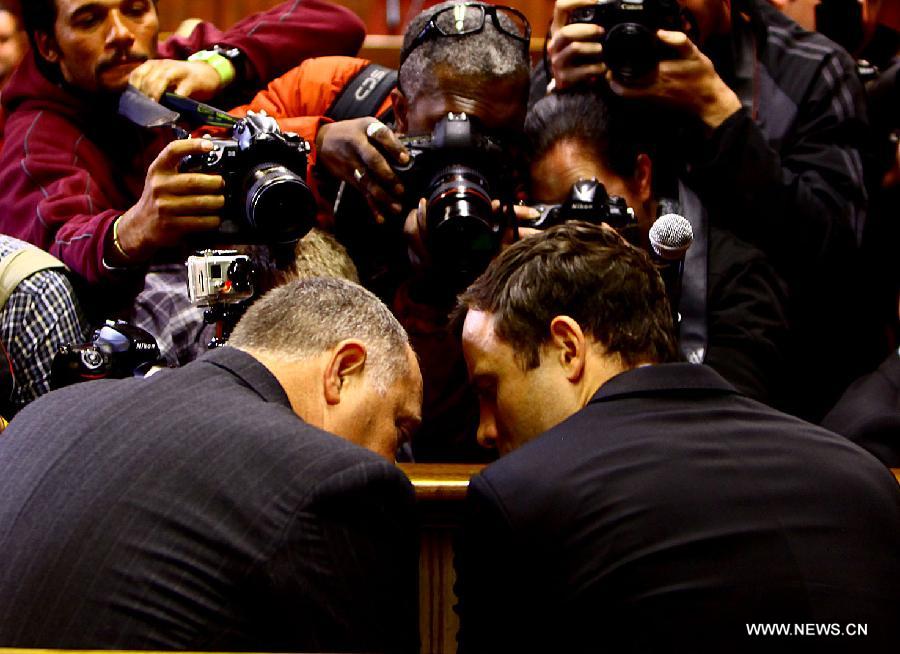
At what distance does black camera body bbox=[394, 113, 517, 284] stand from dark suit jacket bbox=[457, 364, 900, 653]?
0.42 metres

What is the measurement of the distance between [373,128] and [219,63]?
451 millimetres

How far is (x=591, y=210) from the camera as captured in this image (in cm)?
159

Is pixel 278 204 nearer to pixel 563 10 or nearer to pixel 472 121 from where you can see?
pixel 472 121

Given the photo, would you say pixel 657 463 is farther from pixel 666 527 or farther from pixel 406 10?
pixel 406 10

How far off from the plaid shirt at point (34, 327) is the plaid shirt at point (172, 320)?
0.37 feet

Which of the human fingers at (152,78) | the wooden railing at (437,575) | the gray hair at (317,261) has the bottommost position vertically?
the wooden railing at (437,575)

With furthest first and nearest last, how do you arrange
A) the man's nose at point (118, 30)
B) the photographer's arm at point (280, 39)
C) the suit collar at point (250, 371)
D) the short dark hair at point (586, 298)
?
the photographer's arm at point (280, 39) < the man's nose at point (118, 30) < the short dark hair at point (586, 298) < the suit collar at point (250, 371)

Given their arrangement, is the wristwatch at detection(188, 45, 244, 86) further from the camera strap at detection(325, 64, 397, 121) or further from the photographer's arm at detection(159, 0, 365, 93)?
the camera strap at detection(325, 64, 397, 121)

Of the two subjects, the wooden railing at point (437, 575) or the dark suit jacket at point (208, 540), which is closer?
the dark suit jacket at point (208, 540)

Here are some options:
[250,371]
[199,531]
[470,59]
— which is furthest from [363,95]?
[199,531]

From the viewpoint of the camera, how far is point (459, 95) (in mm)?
1697

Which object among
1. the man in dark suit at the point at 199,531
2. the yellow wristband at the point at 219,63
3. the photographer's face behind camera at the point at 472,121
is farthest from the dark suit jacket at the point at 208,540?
the yellow wristband at the point at 219,63

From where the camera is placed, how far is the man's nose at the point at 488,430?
53.7 inches

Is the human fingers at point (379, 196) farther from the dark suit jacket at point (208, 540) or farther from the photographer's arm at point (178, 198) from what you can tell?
the dark suit jacket at point (208, 540)
